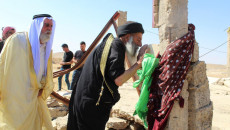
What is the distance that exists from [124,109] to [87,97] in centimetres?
199

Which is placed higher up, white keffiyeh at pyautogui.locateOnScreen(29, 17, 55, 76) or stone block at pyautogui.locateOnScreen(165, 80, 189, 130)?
white keffiyeh at pyautogui.locateOnScreen(29, 17, 55, 76)

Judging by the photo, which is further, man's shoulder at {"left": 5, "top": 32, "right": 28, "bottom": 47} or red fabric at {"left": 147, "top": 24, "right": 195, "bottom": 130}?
man's shoulder at {"left": 5, "top": 32, "right": 28, "bottom": 47}

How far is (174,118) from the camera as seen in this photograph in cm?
243

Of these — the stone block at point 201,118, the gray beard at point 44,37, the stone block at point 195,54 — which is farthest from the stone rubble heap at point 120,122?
the gray beard at point 44,37

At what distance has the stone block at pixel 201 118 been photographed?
2590 millimetres

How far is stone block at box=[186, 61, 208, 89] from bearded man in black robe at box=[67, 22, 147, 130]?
30.6 inches

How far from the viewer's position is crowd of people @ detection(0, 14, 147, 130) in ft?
7.10

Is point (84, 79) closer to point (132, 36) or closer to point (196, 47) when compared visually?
point (132, 36)

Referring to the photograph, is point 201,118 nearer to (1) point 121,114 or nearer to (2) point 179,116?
(2) point 179,116

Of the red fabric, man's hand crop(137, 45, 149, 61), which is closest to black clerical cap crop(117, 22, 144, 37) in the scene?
man's hand crop(137, 45, 149, 61)

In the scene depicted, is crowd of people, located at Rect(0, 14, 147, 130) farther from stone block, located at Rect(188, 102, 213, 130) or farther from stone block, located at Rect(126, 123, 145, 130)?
stone block, located at Rect(126, 123, 145, 130)

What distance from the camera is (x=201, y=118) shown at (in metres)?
2.65

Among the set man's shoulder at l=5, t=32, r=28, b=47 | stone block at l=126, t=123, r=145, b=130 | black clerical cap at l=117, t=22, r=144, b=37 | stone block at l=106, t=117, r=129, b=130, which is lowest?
stone block at l=126, t=123, r=145, b=130

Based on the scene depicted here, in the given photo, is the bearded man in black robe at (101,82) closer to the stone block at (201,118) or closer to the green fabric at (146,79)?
the green fabric at (146,79)
